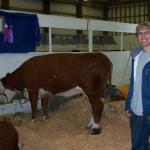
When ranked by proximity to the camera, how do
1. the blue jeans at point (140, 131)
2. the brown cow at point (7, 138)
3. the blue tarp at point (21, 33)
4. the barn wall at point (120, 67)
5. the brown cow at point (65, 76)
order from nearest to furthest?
the blue jeans at point (140, 131), the brown cow at point (7, 138), the brown cow at point (65, 76), the blue tarp at point (21, 33), the barn wall at point (120, 67)

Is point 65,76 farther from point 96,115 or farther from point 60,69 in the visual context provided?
point 96,115

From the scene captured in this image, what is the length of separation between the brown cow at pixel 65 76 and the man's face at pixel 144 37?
113 inches

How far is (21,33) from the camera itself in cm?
742

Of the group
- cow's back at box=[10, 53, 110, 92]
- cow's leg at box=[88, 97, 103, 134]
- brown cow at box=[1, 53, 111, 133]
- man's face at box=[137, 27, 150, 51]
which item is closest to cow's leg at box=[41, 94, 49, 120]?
brown cow at box=[1, 53, 111, 133]

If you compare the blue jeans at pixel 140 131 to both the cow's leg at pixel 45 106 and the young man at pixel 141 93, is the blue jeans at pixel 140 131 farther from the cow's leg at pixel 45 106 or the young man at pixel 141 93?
the cow's leg at pixel 45 106

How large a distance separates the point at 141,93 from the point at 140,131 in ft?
1.14

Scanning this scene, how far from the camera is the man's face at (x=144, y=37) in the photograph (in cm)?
292

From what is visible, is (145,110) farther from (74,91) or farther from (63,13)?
(63,13)

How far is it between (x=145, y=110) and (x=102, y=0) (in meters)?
19.5

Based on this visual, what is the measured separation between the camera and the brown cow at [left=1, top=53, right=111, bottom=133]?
5969 millimetres

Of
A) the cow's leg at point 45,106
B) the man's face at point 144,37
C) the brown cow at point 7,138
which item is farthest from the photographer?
the cow's leg at point 45,106

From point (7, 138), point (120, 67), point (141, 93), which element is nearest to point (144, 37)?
point (141, 93)

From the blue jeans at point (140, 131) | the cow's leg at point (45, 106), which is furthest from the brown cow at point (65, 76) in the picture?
the blue jeans at point (140, 131)

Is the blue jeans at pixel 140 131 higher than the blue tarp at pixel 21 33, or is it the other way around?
the blue tarp at pixel 21 33
